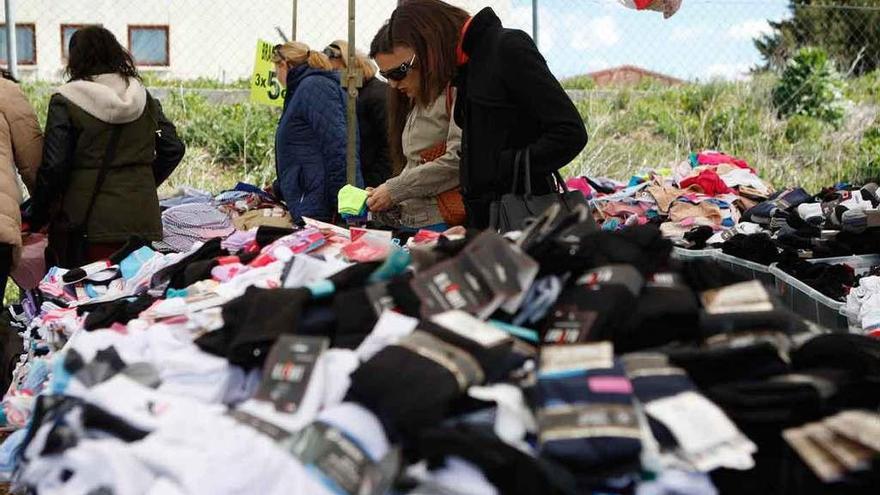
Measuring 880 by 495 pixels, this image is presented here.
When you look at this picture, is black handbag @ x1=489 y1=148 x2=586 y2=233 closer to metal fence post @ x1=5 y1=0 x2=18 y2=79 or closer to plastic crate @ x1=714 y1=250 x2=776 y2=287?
plastic crate @ x1=714 y1=250 x2=776 y2=287

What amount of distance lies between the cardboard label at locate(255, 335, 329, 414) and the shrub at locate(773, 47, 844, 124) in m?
11.9

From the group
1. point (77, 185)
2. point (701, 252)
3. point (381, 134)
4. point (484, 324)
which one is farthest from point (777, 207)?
point (484, 324)

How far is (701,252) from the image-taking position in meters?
4.40

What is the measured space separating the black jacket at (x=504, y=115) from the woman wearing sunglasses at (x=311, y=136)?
1.52 meters

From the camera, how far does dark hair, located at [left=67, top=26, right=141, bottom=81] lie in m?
4.93

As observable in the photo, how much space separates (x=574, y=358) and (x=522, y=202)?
76.1 inches

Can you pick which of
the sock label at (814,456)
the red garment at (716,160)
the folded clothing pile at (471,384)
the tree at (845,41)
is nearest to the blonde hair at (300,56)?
the red garment at (716,160)

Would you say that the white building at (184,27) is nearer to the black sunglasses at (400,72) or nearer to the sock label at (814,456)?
the black sunglasses at (400,72)

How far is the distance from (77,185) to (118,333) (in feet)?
10.3

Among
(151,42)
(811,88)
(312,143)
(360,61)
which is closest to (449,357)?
(312,143)

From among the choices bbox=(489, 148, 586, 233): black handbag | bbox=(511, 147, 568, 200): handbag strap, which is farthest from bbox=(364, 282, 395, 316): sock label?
bbox=(511, 147, 568, 200): handbag strap

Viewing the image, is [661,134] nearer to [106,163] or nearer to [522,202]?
[106,163]

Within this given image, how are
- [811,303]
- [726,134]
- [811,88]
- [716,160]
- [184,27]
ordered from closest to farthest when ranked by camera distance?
1. [811,303]
2. [716,160]
3. [726,134]
4. [811,88]
5. [184,27]

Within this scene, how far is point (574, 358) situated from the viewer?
65.5 inches
